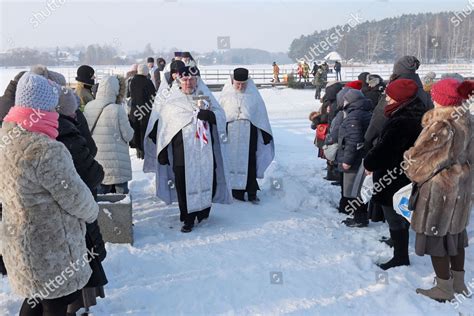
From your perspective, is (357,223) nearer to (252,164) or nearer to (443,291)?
(252,164)

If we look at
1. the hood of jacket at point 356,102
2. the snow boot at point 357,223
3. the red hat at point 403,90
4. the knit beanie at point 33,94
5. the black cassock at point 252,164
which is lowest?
the snow boot at point 357,223

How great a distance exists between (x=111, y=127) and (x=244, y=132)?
1930 millimetres

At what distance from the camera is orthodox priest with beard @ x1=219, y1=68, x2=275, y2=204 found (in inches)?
247

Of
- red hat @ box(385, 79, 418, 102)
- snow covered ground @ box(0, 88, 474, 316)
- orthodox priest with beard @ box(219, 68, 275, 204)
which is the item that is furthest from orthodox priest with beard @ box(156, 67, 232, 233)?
red hat @ box(385, 79, 418, 102)

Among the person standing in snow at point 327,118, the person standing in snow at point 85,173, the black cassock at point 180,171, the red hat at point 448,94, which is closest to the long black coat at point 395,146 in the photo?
the red hat at point 448,94

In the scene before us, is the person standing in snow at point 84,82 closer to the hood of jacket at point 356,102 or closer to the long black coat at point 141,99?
the long black coat at point 141,99

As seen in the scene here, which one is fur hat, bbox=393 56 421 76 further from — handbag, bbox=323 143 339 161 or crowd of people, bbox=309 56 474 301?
handbag, bbox=323 143 339 161

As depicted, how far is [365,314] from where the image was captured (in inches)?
137

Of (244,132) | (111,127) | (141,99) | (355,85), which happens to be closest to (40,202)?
(111,127)

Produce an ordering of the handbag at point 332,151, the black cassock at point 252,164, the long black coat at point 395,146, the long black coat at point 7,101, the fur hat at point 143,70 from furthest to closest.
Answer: the fur hat at point 143,70
the black cassock at point 252,164
the handbag at point 332,151
the long black coat at point 7,101
the long black coat at point 395,146

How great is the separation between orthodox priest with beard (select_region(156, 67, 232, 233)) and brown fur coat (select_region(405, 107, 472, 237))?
2.46m

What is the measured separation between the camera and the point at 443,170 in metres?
3.47

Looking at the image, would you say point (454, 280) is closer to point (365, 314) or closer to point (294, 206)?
point (365, 314)

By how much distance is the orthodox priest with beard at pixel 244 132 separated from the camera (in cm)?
628
